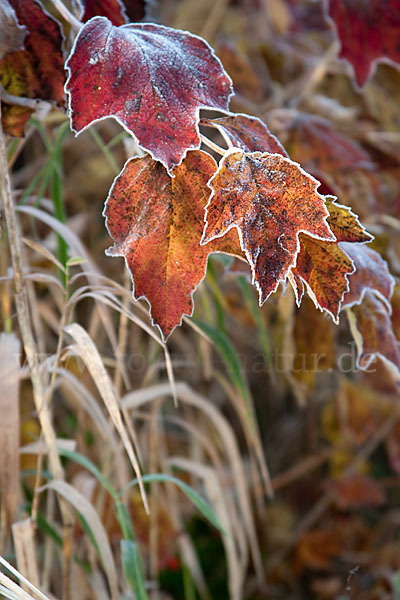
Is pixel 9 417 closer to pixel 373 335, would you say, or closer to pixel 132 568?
pixel 132 568

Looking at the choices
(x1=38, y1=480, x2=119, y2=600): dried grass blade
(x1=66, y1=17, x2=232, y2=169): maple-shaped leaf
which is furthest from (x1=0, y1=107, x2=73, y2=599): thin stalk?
(x1=66, y1=17, x2=232, y2=169): maple-shaped leaf

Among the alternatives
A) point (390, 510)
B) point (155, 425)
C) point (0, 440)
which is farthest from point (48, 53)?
point (390, 510)

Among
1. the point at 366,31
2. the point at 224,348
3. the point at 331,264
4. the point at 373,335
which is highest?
the point at 366,31

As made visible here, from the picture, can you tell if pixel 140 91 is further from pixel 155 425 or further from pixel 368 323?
pixel 155 425

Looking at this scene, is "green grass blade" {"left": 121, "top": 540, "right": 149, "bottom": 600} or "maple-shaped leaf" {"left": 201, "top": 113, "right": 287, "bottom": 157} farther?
"green grass blade" {"left": 121, "top": 540, "right": 149, "bottom": 600}

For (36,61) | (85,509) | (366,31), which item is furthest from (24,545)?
(366,31)

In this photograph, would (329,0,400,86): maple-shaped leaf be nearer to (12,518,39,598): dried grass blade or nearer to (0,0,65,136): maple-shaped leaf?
(0,0,65,136): maple-shaped leaf
